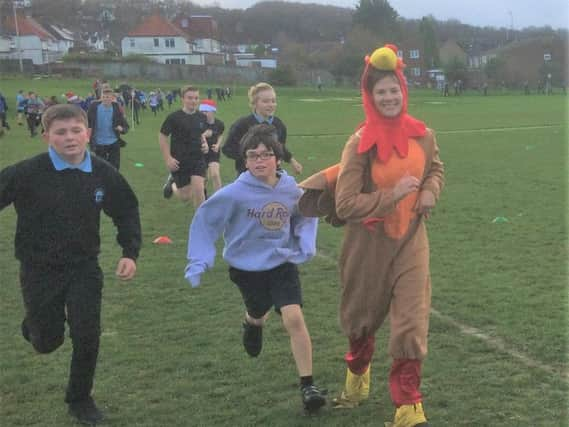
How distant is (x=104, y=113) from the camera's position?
12016mm

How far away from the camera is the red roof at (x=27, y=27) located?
104 m

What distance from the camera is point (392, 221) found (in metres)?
3.92

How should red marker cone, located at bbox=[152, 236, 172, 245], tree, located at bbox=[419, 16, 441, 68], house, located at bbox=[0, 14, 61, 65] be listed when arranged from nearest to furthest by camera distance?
1. red marker cone, located at bbox=[152, 236, 172, 245]
2. house, located at bbox=[0, 14, 61, 65]
3. tree, located at bbox=[419, 16, 441, 68]

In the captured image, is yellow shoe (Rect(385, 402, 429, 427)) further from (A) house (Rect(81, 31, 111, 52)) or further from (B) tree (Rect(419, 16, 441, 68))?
(A) house (Rect(81, 31, 111, 52))

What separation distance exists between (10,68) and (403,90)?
292 feet

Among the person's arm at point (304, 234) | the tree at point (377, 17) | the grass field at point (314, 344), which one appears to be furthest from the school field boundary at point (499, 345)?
the tree at point (377, 17)

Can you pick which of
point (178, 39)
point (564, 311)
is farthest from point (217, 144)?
point (178, 39)

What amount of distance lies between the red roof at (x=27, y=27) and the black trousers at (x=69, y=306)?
10980 cm

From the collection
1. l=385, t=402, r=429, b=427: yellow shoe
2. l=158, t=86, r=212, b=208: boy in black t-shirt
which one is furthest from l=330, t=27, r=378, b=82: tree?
l=385, t=402, r=429, b=427: yellow shoe

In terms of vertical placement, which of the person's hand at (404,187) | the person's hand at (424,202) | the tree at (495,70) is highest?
the tree at (495,70)

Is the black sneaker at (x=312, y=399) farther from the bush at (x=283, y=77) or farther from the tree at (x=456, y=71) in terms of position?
the tree at (x=456, y=71)

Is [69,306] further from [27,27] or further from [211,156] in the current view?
[27,27]

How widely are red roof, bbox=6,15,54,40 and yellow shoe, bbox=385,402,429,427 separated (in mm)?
110946

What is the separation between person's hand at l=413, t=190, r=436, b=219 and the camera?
3906mm
